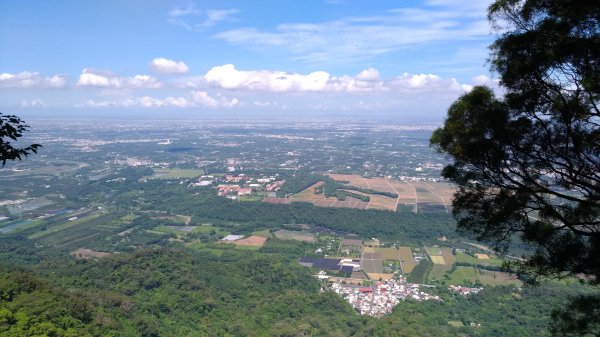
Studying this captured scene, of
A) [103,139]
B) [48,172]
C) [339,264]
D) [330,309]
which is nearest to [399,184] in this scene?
[339,264]

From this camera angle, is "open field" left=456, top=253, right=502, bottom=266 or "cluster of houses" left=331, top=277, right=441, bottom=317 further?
"open field" left=456, top=253, right=502, bottom=266

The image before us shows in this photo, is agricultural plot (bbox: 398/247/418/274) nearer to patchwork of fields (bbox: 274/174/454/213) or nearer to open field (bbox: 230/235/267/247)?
patchwork of fields (bbox: 274/174/454/213)

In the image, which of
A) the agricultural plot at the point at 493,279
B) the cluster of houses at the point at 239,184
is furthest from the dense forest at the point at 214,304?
the cluster of houses at the point at 239,184

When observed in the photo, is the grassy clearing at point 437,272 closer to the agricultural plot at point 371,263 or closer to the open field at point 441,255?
the open field at point 441,255

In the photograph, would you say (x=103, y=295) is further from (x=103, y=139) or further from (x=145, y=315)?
(x=103, y=139)

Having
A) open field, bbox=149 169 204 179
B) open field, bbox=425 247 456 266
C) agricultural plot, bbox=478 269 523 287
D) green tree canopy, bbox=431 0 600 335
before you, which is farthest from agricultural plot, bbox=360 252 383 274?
open field, bbox=149 169 204 179
